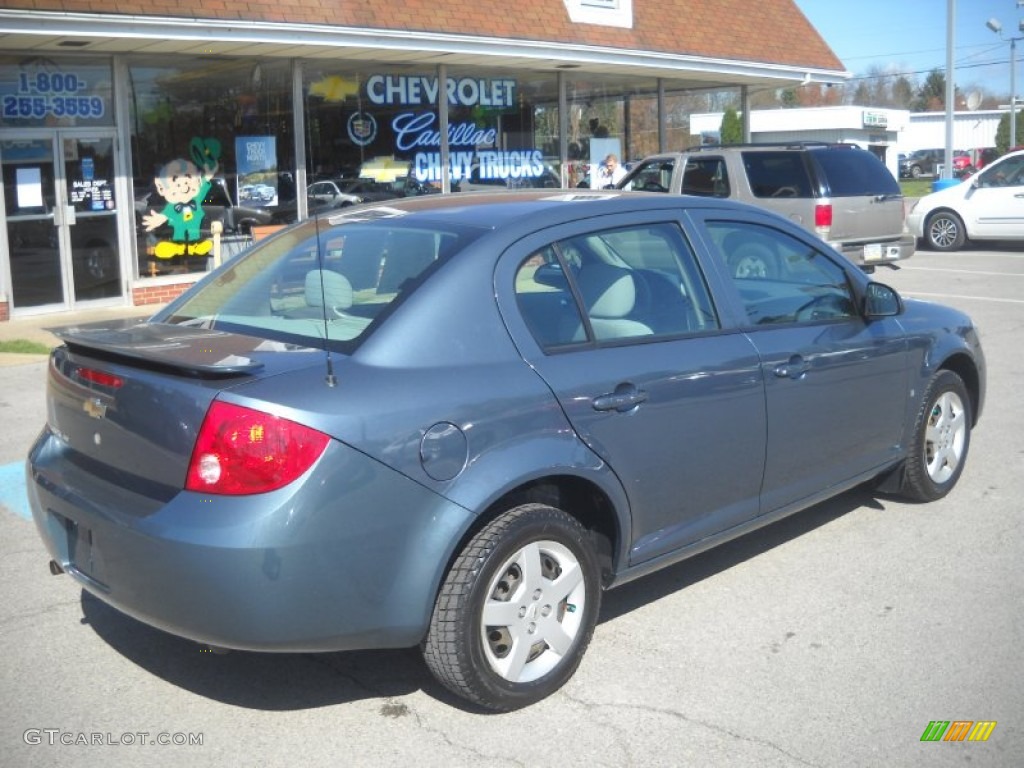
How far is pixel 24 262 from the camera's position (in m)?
13.6

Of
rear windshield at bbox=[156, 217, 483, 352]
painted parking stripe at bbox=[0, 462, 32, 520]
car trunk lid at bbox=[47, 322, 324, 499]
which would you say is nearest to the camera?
car trunk lid at bbox=[47, 322, 324, 499]

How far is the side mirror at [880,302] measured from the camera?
18.1ft

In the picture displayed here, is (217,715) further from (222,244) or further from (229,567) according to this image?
(222,244)

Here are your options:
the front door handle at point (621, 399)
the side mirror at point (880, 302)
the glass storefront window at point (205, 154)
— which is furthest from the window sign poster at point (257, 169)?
the front door handle at point (621, 399)

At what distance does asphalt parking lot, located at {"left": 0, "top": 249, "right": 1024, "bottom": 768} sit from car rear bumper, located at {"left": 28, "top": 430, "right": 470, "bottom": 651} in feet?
1.45

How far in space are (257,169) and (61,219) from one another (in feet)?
9.15

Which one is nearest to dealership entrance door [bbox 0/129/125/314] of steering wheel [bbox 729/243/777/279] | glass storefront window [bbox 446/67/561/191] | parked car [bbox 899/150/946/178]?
glass storefront window [bbox 446/67/561/191]

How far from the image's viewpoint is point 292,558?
3475 millimetres

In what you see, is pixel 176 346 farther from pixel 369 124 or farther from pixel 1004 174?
pixel 1004 174

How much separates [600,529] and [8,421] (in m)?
5.77

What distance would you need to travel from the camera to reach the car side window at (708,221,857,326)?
515 centimetres

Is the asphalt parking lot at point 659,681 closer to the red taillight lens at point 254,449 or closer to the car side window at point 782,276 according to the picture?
the car side window at point 782,276

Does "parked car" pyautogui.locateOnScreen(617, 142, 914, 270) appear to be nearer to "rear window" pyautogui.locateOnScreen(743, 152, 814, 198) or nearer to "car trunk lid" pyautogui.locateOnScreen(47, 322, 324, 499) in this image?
"rear window" pyautogui.locateOnScreen(743, 152, 814, 198)

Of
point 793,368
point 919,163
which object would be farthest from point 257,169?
point 919,163
